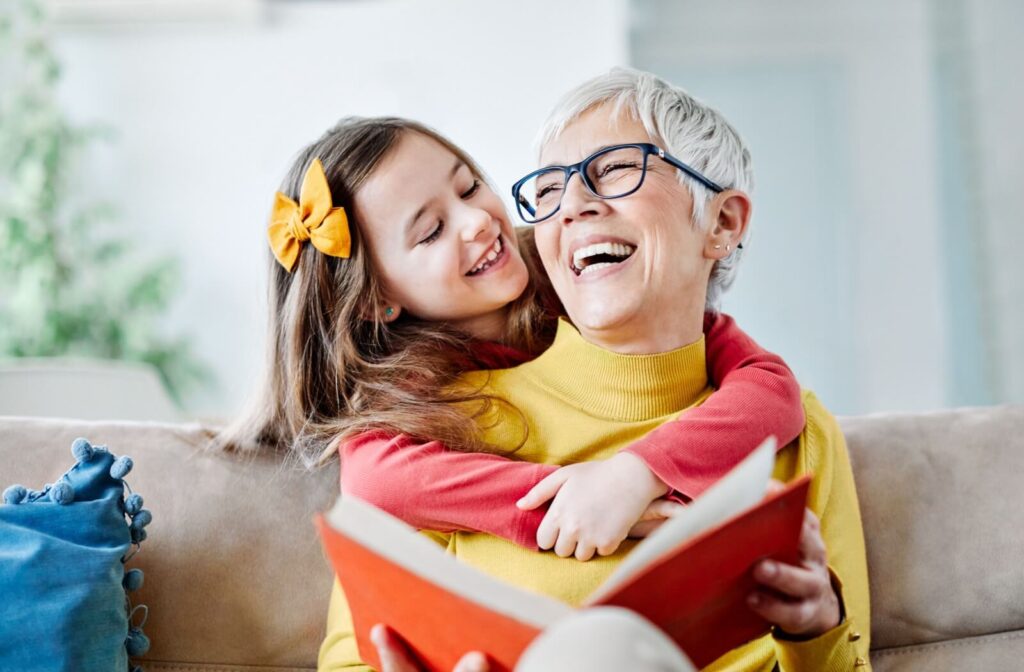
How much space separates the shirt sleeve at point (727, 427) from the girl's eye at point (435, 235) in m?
0.53

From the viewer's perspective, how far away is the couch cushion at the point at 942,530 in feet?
5.13

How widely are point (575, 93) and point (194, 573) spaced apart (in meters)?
0.95

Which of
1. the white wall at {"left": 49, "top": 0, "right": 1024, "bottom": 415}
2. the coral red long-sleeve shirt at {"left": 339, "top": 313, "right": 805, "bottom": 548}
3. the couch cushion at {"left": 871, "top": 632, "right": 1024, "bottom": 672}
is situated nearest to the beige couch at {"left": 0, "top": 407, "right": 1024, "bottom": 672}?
the couch cushion at {"left": 871, "top": 632, "right": 1024, "bottom": 672}

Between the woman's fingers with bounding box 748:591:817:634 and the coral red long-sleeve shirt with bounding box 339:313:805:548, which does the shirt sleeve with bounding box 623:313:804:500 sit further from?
the woman's fingers with bounding box 748:591:817:634

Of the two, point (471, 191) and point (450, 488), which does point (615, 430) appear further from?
point (471, 191)

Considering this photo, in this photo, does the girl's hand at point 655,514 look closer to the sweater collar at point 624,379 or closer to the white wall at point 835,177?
the sweater collar at point 624,379

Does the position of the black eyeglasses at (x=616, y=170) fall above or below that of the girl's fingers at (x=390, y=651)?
above

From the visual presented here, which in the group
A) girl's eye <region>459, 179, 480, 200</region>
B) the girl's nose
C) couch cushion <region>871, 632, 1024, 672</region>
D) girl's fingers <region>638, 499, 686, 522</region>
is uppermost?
girl's eye <region>459, 179, 480, 200</region>

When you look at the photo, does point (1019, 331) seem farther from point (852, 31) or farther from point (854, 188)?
point (852, 31)

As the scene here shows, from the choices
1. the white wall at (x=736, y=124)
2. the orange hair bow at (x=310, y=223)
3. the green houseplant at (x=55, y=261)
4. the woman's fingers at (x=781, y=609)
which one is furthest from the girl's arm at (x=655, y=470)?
the green houseplant at (x=55, y=261)

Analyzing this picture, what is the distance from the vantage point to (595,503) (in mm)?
1217

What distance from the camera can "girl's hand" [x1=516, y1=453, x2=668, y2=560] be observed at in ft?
3.99

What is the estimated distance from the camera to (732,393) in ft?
4.48

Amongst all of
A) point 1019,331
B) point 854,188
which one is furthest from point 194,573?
point 1019,331
